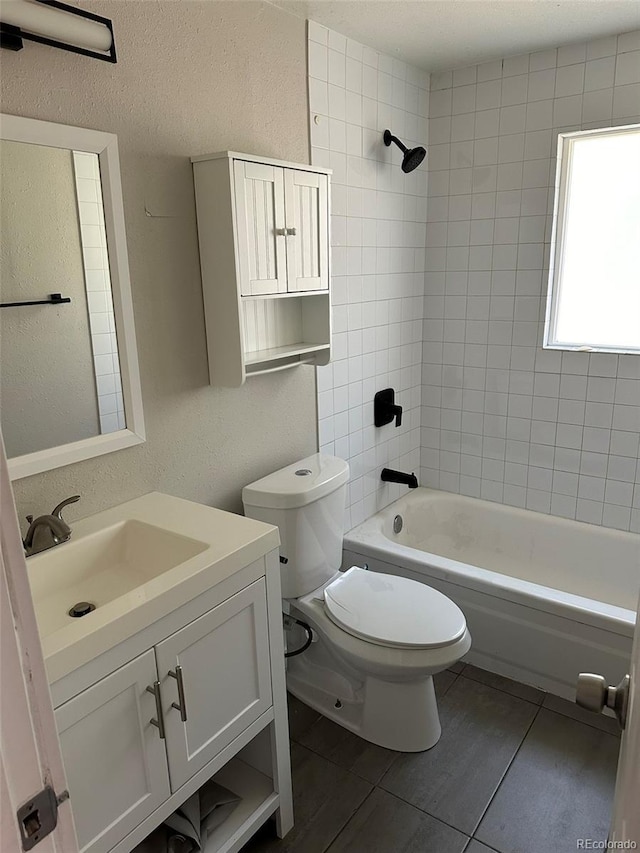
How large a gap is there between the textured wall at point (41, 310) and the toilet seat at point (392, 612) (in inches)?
38.7

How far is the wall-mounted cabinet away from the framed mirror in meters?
0.27

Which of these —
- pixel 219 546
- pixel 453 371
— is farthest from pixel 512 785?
pixel 453 371

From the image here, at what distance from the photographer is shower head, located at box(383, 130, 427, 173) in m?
2.44

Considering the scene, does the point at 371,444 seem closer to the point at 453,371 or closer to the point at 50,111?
the point at 453,371

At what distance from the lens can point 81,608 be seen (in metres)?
1.42

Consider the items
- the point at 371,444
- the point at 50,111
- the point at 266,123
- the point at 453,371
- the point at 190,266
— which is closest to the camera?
the point at 50,111

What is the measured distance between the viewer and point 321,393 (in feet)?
7.91

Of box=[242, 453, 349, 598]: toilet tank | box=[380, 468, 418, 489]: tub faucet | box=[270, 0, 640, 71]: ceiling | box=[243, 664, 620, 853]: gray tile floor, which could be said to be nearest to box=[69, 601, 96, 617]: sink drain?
box=[242, 453, 349, 598]: toilet tank

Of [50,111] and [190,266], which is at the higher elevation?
[50,111]

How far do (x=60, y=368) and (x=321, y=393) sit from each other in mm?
1108

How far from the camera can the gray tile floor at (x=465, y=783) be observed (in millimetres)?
1694

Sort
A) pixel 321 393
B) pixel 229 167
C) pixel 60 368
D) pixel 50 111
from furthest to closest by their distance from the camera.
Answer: pixel 321 393
pixel 229 167
pixel 60 368
pixel 50 111

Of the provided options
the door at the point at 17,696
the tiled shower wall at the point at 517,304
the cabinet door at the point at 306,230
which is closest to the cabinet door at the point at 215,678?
the door at the point at 17,696

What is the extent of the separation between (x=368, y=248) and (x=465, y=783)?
6.47 feet
